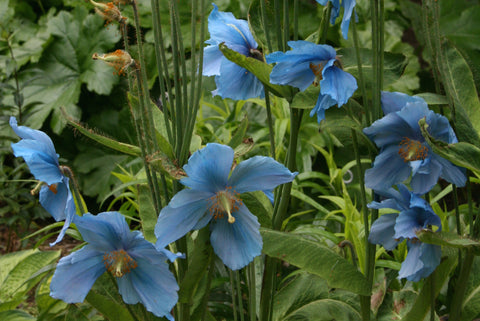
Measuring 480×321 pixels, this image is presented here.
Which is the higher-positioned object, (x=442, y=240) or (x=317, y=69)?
(x=317, y=69)

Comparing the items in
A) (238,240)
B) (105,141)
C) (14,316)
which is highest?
(105,141)

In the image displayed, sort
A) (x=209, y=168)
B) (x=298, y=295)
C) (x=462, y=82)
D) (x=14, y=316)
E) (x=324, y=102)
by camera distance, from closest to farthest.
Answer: (x=209, y=168) < (x=324, y=102) < (x=462, y=82) < (x=298, y=295) < (x=14, y=316)

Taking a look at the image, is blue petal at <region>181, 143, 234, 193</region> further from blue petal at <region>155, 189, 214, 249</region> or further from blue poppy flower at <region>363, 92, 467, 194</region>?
blue poppy flower at <region>363, 92, 467, 194</region>

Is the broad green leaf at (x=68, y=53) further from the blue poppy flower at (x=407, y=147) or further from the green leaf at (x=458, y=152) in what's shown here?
the green leaf at (x=458, y=152)

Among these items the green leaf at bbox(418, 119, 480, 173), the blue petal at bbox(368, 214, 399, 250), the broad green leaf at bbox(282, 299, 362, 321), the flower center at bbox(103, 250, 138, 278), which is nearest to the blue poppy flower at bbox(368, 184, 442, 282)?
the blue petal at bbox(368, 214, 399, 250)

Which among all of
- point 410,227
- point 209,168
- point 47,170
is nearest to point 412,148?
point 410,227

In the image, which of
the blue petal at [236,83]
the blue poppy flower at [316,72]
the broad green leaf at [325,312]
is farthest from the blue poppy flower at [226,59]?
the broad green leaf at [325,312]

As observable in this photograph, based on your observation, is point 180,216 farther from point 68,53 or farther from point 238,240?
point 68,53
